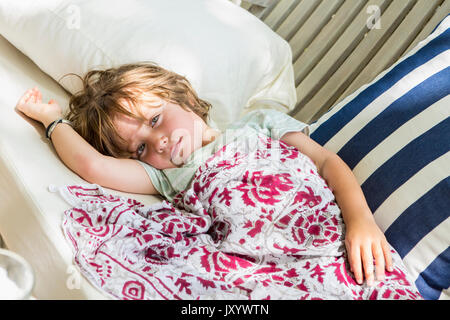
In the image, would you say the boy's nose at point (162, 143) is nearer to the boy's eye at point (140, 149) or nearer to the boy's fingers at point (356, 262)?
the boy's eye at point (140, 149)

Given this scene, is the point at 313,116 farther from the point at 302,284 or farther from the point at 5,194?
the point at 5,194

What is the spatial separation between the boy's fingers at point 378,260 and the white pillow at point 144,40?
525 mm

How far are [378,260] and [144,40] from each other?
71cm

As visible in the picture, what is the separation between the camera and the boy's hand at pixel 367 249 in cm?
82

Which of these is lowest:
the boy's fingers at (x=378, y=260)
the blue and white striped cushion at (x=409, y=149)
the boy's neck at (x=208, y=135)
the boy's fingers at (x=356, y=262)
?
Result: the boy's neck at (x=208, y=135)

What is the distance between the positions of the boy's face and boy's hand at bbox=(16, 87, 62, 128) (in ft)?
0.53

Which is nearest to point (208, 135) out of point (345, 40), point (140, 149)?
point (140, 149)

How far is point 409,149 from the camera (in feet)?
3.18

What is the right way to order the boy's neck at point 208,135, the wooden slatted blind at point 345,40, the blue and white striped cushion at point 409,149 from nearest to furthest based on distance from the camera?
the blue and white striped cushion at point 409,149 → the boy's neck at point 208,135 → the wooden slatted blind at point 345,40

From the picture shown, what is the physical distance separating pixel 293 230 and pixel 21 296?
1.49 ft

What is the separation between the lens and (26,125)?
1084mm

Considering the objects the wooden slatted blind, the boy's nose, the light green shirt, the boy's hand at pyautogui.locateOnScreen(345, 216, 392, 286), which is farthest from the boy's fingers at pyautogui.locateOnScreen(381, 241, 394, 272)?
the wooden slatted blind

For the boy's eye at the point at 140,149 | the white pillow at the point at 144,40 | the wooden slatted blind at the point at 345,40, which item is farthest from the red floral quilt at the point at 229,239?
the wooden slatted blind at the point at 345,40
